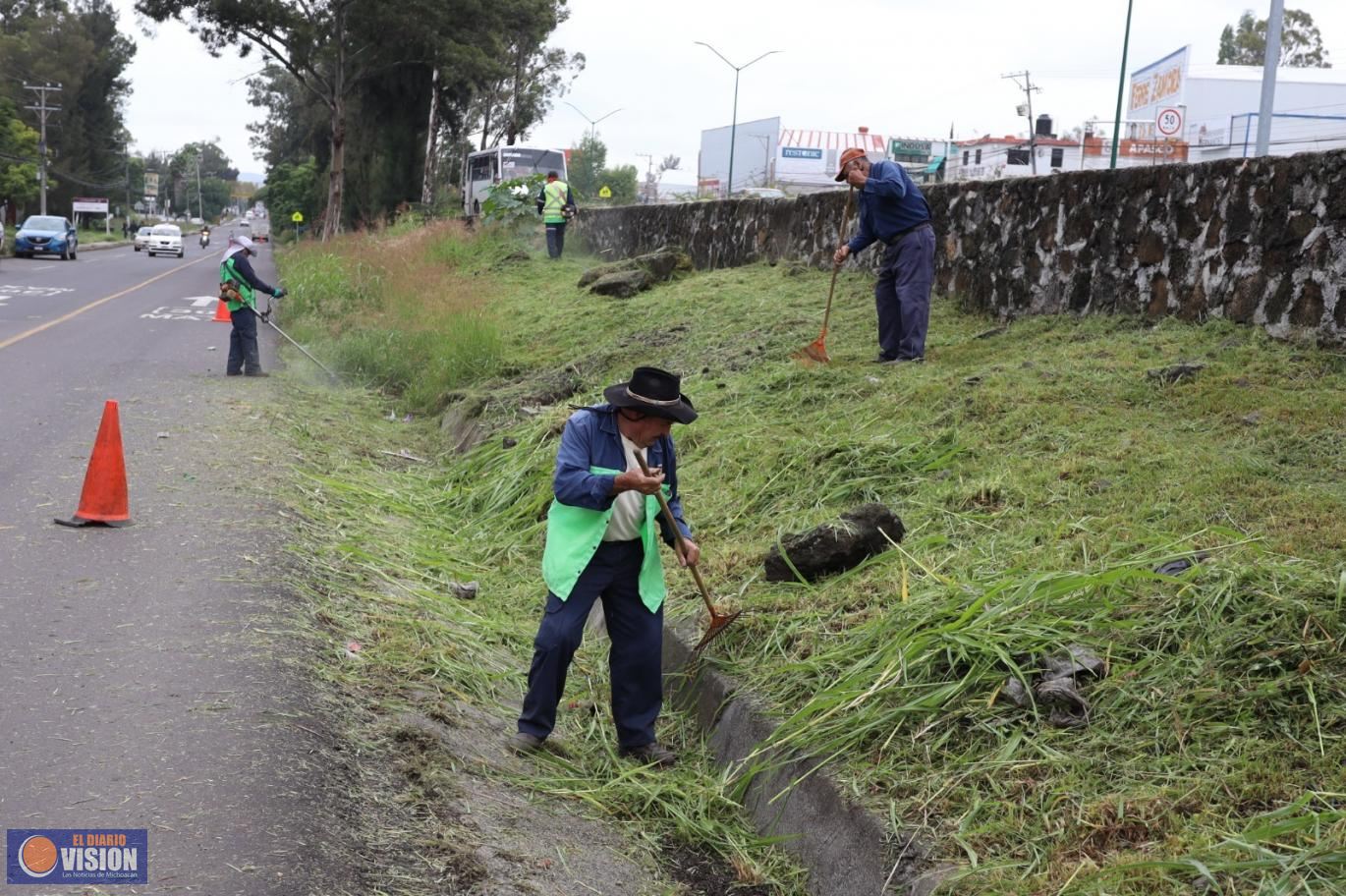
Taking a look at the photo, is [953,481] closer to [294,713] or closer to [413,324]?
[294,713]

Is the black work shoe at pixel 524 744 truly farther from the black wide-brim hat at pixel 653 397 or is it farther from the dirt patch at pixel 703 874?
the black wide-brim hat at pixel 653 397

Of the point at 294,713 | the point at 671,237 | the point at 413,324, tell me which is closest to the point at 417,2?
the point at 671,237

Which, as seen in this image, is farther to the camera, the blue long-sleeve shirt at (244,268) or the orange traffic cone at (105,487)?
the blue long-sleeve shirt at (244,268)

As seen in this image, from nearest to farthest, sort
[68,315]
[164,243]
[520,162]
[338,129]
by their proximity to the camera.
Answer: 1. [68,315]
2. [520,162]
3. [338,129]
4. [164,243]

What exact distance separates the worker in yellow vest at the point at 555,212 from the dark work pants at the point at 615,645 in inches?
735

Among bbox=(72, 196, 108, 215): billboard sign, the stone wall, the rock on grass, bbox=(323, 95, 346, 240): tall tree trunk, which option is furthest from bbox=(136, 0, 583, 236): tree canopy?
the rock on grass

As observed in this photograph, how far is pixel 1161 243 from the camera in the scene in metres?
8.69

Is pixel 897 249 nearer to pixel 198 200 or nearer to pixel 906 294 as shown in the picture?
pixel 906 294

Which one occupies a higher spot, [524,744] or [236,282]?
[236,282]

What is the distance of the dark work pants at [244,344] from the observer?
557 inches

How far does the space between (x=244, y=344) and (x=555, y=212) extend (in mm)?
9909

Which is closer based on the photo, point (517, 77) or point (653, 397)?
point (653, 397)

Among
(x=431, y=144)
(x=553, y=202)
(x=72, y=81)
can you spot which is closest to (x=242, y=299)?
(x=553, y=202)

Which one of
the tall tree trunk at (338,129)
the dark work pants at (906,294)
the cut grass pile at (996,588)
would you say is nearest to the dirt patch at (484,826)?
the cut grass pile at (996,588)
